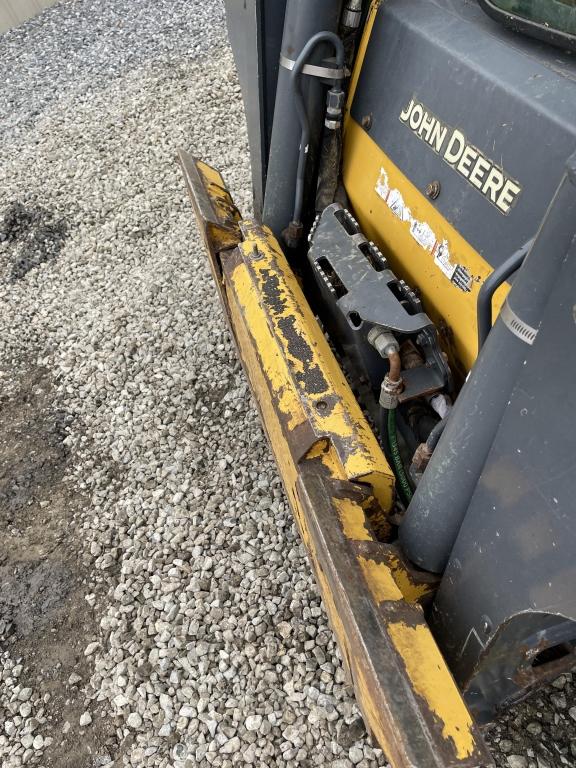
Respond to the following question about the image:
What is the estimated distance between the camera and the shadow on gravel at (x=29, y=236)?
156 inches

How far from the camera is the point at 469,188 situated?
1500 mm

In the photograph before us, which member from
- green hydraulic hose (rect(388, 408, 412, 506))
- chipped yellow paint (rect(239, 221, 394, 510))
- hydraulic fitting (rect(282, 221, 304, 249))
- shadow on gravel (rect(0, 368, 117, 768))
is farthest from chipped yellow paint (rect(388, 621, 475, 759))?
hydraulic fitting (rect(282, 221, 304, 249))

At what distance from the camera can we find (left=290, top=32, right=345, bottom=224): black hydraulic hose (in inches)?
72.9

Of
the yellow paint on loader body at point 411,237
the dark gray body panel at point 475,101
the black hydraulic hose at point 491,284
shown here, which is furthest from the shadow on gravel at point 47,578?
the dark gray body panel at point 475,101

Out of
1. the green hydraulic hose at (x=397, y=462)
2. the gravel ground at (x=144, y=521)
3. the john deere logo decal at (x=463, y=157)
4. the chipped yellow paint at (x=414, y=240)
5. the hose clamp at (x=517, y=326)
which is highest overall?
the john deere logo decal at (x=463, y=157)

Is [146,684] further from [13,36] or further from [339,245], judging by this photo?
[13,36]

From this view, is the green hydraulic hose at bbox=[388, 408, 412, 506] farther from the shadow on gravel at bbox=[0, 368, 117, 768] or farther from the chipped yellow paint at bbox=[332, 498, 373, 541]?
the shadow on gravel at bbox=[0, 368, 117, 768]

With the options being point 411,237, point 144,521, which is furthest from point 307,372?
point 144,521

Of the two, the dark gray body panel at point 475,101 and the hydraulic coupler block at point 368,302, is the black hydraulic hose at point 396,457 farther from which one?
the dark gray body panel at point 475,101

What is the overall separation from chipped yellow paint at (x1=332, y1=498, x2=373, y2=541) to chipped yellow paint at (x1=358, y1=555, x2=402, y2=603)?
0.23 ft

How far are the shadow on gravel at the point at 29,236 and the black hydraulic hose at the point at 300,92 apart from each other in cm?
236

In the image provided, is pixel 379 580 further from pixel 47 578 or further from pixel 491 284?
pixel 47 578

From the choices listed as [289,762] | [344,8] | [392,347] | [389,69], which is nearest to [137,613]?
[289,762]

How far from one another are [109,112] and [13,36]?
341cm
